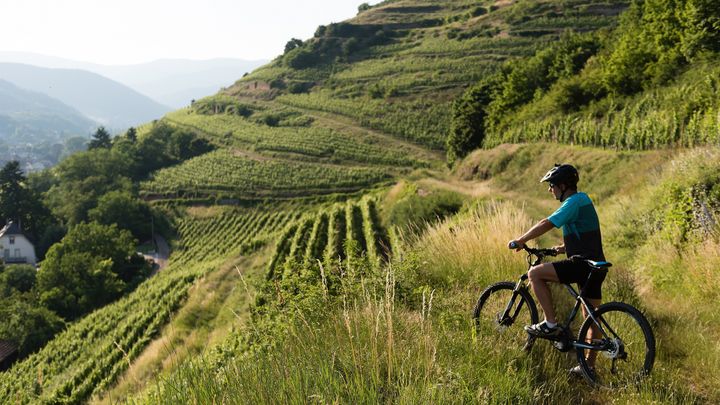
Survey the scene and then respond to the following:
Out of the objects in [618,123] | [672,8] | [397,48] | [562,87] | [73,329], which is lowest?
[73,329]

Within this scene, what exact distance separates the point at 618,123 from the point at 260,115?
9373 cm

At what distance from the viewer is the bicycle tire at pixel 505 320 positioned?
482 cm

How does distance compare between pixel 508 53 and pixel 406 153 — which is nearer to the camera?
pixel 406 153

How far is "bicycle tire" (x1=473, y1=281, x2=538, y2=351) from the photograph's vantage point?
4.82 m

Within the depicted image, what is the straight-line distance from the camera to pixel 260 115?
111062mm

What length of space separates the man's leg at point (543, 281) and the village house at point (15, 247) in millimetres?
89302

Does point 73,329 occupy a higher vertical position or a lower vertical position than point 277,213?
lower

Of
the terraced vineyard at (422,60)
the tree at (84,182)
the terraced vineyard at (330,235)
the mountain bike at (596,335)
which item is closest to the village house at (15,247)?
the tree at (84,182)

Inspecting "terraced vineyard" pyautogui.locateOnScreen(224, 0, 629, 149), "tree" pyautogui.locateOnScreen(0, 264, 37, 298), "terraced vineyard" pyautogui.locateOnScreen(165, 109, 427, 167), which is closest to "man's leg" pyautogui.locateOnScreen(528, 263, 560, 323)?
"terraced vineyard" pyautogui.locateOnScreen(165, 109, 427, 167)

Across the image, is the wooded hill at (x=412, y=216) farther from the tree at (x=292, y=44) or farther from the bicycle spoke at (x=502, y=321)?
the tree at (x=292, y=44)

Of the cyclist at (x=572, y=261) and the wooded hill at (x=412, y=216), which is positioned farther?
the cyclist at (x=572, y=261)

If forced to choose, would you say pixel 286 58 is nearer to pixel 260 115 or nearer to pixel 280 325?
pixel 260 115

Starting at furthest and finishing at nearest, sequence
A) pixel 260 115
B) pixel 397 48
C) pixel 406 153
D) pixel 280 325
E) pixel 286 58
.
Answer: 1. pixel 286 58
2. pixel 397 48
3. pixel 260 115
4. pixel 406 153
5. pixel 280 325

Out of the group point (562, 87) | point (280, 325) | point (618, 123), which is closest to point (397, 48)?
point (562, 87)
